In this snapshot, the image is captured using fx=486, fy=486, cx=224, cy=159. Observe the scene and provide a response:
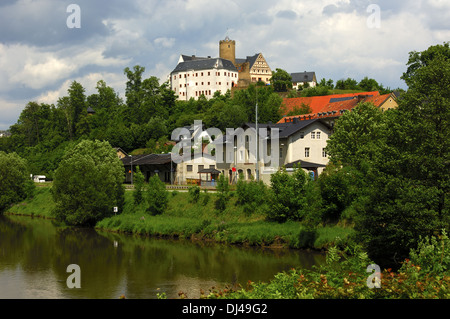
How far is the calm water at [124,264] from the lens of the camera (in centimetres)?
2512

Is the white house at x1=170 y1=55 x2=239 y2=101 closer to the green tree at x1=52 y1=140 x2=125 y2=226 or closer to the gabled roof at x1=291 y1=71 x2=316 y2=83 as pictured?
the gabled roof at x1=291 y1=71 x2=316 y2=83

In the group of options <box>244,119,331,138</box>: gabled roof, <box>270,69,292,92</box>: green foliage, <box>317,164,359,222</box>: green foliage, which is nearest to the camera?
<box>317,164,359,222</box>: green foliage

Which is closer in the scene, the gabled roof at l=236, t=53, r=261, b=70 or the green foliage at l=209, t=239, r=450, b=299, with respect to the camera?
the green foliage at l=209, t=239, r=450, b=299

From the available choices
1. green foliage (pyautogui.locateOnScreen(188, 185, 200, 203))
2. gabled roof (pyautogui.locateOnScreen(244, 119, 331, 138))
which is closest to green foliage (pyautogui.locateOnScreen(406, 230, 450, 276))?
green foliage (pyautogui.locateOnScreen(188, 185, 200, 203))

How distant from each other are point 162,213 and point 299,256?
762 inches

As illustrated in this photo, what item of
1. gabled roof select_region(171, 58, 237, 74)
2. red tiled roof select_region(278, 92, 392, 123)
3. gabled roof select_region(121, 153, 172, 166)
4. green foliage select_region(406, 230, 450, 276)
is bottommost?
green foliage select_region(406, 230, 450, 276)

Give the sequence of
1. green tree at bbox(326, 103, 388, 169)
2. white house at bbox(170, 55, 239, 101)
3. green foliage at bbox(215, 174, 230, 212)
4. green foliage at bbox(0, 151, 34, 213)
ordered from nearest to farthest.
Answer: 1. green tree at bbox(326, 103, 388, 169)
2. green foliage at bbox(215, 174, 230, 212)
3. green foliage at bbox(0, 151, 34, 213)
4. white house at bbox(170, 55, 239, 101)

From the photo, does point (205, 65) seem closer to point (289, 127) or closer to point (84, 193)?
point (289, 127)

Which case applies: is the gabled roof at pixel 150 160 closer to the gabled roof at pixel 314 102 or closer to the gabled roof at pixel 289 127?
the gabled roof at pixel 289 127

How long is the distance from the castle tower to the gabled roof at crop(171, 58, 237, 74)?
729 centimetres

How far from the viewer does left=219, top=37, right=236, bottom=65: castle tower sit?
6334 inches

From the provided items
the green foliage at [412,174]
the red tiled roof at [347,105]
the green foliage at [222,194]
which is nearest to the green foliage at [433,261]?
the green foliage at [412,174]

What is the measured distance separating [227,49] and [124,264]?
136141 millimetres
